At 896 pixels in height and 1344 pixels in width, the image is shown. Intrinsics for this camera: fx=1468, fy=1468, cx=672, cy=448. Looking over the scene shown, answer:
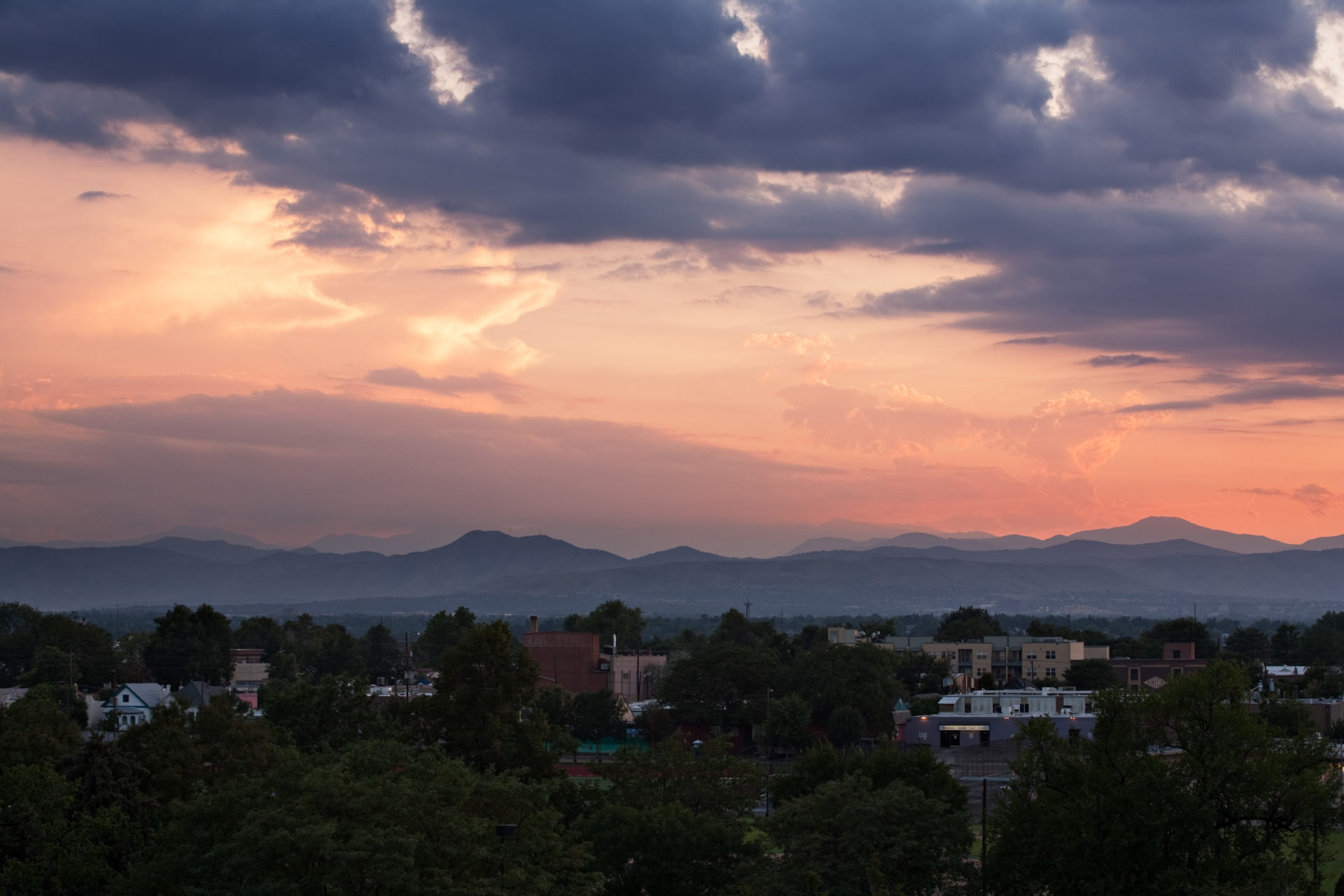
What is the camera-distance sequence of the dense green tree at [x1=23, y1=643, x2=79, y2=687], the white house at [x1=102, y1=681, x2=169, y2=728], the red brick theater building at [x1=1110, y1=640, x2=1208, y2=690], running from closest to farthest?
1. the white house at [x1=102, y1=681, x2=169, y2=728]
2. the dense green tree at [x1=23, y1=643, x2=79, y2=687]
3. the red brick theater building at [x1=1110, y1=640, x2=1208, y2=690]

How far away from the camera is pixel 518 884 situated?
38.8 m

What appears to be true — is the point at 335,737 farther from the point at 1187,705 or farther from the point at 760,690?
the point at 760,690

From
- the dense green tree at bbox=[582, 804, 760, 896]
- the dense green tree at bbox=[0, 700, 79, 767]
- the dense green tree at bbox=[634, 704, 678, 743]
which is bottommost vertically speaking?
the dense green tree at bbox=[634, 704, 678, 743]

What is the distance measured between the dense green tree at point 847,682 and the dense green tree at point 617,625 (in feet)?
209

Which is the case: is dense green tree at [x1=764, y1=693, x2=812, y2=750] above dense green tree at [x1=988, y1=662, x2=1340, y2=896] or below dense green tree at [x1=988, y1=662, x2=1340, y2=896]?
below

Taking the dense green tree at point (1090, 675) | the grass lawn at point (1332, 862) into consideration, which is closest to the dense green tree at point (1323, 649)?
the dense green tree at point (1090, 675)

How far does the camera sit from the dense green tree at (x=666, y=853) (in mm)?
46344

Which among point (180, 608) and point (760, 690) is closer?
point (760, 690)

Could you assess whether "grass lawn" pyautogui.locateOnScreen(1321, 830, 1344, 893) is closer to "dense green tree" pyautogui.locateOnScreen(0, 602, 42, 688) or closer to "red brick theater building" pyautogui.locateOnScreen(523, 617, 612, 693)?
"red brick theater building" pyautogui.locateOnScreen(523, 617, 612, 693)

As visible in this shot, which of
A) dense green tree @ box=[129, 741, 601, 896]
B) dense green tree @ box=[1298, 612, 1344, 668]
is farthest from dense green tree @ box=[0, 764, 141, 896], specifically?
dense green tree @ box=[1298, 612, 1344, 668]

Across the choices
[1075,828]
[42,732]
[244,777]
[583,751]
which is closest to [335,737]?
[42,732]

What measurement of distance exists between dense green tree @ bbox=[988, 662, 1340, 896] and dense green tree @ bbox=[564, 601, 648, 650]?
13693cm

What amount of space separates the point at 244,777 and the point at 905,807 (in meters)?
20.3

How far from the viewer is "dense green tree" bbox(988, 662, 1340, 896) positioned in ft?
130
